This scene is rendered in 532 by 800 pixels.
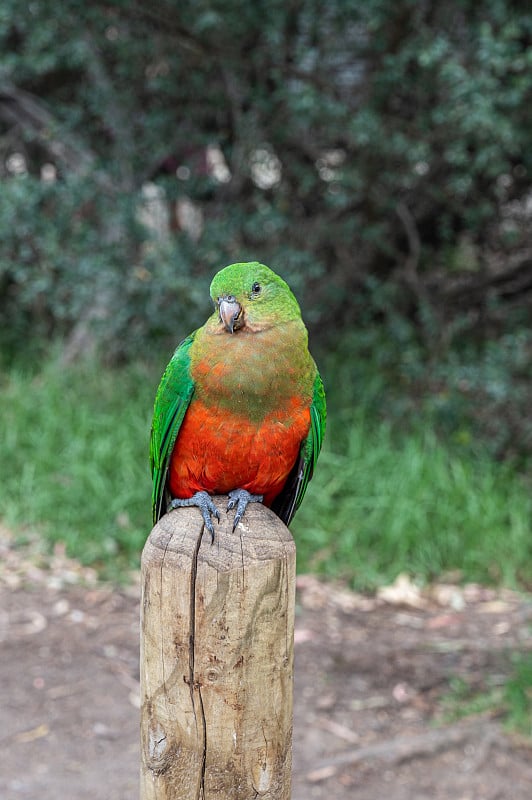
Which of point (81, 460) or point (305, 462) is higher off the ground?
point (305, 462)

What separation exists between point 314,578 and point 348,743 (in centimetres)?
121

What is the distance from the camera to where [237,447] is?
2.07 metres

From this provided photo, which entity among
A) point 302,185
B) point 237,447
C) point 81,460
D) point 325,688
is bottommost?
point 325,688

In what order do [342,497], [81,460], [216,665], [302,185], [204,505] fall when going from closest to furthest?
[216,665], [204,505], [342,497], [81,460], [302,185]

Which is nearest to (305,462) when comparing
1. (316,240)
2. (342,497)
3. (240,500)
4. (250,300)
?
(240,500)

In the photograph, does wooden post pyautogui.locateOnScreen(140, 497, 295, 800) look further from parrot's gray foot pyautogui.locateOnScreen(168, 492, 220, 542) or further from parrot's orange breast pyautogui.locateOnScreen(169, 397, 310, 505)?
parrot's orange breast pyautogui.locateOnScreen(169, 397, 310, 505)

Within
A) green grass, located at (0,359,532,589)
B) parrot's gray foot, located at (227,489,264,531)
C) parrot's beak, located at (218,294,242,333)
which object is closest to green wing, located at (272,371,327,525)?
parrot's gray foot, located at (227,489,264,531)

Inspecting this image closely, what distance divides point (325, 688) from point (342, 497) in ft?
4.77

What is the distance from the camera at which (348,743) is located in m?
3.54

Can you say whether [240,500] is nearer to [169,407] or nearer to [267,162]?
[169,407]

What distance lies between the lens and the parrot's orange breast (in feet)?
6.78

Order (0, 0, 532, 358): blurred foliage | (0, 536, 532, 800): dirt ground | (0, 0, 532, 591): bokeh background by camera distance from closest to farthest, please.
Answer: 1. (0, 536, 532, 800): dirt ground
2. (0, 0, 532, 591): bokeh background
3. (0, 0, 532, 358): blurred foliage

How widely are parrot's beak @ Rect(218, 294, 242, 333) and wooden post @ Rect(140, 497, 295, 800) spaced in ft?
2.19

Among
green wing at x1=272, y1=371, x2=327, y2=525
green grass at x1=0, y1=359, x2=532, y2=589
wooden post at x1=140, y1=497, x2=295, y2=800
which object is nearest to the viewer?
wooden post at x1=140, y1=497, x2=295, y2=800
